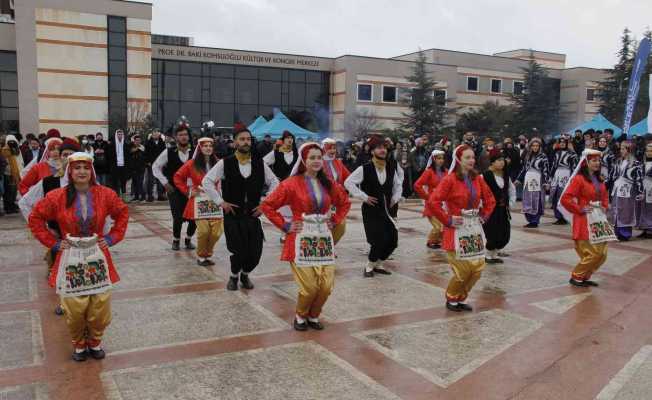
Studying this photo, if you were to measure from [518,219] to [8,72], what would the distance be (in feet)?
109

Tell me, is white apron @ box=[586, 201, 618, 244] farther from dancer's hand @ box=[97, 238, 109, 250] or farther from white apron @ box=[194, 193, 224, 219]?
dancer's hand @ box=[97, 238, 109, 250]

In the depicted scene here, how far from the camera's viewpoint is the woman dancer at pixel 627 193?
11102mm

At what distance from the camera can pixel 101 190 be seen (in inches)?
189

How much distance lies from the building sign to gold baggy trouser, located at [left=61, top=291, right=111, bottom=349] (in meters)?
37.1

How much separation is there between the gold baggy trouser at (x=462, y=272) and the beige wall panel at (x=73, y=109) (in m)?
33.6

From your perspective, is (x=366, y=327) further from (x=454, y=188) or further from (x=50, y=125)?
(x=50, y=125)

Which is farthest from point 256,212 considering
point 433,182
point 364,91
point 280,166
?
point 364,91

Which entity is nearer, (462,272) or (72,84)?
(462,272)

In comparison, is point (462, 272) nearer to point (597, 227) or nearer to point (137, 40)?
point (597, 227)

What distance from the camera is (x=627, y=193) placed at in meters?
11.1

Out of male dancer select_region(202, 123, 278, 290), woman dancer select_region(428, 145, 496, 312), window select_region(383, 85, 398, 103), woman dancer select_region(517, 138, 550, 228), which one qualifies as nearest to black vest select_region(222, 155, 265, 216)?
male dancer select_region(202, 123, 278, 290)

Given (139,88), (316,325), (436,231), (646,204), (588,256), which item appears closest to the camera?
(316,325)

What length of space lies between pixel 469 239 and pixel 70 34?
3451 centimetres

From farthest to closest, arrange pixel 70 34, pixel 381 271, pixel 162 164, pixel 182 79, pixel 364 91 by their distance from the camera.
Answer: pixel 364 91
pixel 182 79
pixel 70 34
pixel 162 164
pixel 381 271
